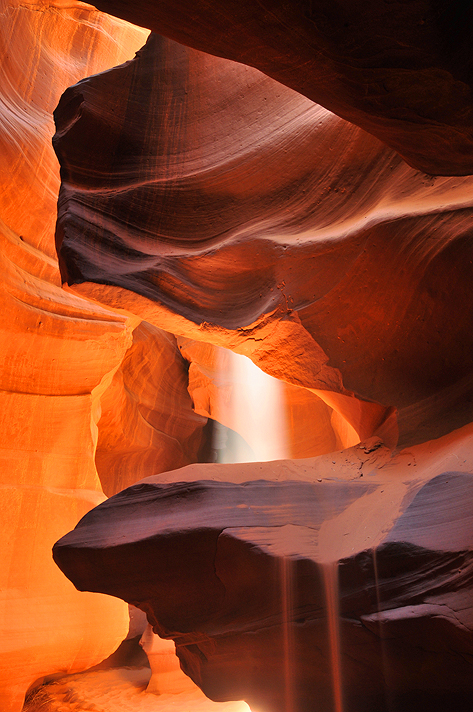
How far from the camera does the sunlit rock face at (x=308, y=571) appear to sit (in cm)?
257

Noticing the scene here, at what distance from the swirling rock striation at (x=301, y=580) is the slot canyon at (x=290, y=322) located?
1cm

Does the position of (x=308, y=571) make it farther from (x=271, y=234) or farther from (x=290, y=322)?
(x=271, y=234)

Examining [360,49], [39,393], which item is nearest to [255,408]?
[39,393]

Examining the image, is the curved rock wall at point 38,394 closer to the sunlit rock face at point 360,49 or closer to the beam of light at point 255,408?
the beam of light at point 255,408

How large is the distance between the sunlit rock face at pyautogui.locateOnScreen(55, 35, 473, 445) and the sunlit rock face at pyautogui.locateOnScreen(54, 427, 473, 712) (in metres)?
0.63

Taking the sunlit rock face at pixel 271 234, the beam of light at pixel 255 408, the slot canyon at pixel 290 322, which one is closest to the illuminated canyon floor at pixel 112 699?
the slot canyon at pixel 290 322

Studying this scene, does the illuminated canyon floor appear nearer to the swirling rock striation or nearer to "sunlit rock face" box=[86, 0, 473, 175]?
the swirling rock striation

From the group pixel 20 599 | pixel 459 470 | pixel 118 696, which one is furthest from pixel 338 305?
pixel 118 696

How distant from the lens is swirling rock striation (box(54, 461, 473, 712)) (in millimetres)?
2559

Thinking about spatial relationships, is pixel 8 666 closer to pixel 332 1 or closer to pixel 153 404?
pixel 153 404

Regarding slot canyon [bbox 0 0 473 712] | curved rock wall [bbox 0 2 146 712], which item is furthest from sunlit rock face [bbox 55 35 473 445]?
curved rock wall [bbox 0 2 146 712]

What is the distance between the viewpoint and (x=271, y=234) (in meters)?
3.96

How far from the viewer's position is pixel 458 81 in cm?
198

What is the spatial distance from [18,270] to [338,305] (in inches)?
198
